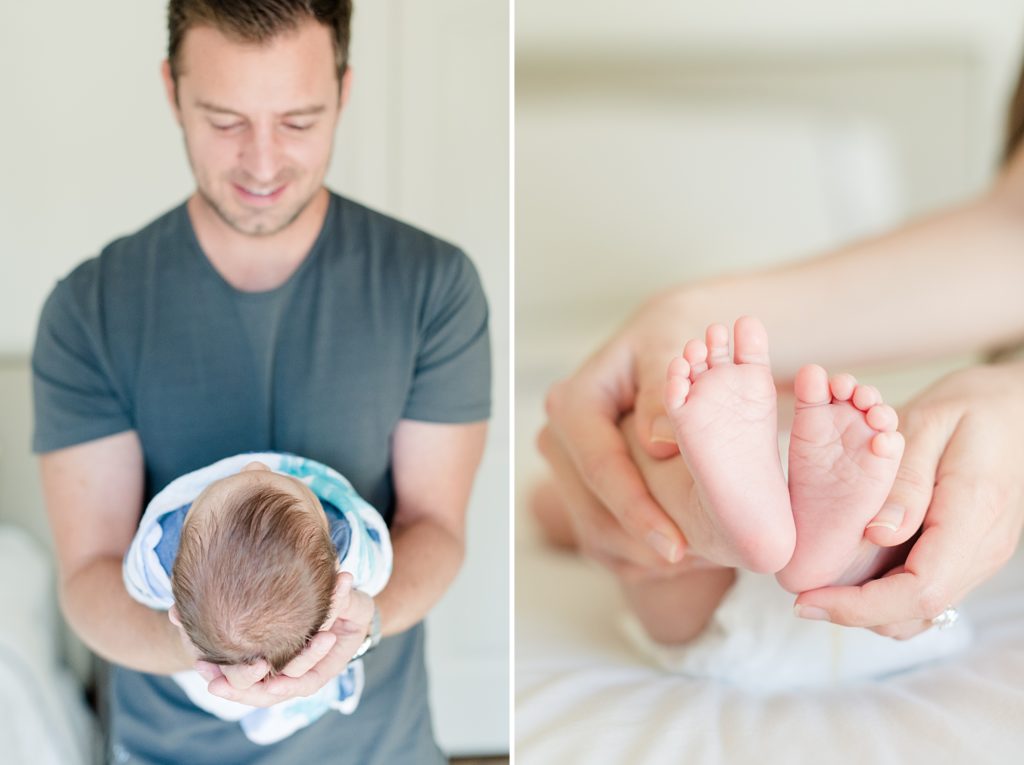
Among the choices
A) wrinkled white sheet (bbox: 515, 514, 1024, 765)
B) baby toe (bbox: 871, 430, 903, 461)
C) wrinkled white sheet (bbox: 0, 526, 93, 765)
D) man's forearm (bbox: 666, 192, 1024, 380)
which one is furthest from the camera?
man's forearm (bbox: 666, 192, 1024, 380)

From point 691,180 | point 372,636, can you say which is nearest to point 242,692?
point 372,636

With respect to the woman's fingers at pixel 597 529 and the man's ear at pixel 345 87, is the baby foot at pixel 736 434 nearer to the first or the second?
the woman's fingers at pixel 597 529

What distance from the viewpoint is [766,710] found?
84cm

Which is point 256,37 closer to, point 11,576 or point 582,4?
point 11,576

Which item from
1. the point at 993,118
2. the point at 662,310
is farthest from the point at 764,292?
the point at 993,118

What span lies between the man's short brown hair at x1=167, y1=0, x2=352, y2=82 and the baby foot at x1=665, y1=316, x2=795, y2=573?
437mm

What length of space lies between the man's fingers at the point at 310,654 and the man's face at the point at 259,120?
370 mm

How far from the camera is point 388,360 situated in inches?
36.1

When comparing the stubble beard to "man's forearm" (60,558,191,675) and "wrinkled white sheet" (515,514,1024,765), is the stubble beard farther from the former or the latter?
"wrinkled white sheet" (515,514,1024,765)

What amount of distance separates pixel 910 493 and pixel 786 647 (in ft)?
0.75

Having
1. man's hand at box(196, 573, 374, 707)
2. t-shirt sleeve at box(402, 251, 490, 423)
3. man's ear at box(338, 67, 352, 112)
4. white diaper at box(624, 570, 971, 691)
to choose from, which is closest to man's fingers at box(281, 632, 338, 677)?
man's hand at box(196, 573, 374, 707)

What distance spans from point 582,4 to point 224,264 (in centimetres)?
115

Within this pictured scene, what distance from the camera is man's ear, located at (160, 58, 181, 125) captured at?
2.85 ft

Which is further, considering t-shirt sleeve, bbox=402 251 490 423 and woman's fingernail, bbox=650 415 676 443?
t-shirt sleeve, bbox=402 251 490 423
